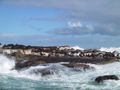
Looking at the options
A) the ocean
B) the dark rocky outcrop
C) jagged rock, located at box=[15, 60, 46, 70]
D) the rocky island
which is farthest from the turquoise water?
the rocky island

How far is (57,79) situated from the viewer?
96.2ft

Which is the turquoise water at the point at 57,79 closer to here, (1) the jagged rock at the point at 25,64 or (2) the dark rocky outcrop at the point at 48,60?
(1) the jagged rock at the point at 25,64

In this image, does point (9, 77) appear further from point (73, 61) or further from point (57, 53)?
point (57, 53)

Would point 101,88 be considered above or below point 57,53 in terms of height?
below

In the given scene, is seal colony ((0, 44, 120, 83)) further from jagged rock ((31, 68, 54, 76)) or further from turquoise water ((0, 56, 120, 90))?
turquoise water ((0, 56, 120, 90))

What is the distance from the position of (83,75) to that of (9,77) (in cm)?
501

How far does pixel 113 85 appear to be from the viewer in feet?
83.7

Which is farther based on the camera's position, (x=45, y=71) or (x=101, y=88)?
(x=45, y=71)

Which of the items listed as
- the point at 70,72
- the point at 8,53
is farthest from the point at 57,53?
the point at 70,72

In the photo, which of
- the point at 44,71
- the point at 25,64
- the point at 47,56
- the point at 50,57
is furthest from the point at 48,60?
the point at 44,71

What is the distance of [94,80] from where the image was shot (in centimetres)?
2772

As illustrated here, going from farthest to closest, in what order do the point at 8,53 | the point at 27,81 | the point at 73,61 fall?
the point at 8,53
the point at 73,61
the point at 27,81

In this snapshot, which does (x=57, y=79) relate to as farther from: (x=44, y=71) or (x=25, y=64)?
(x=25, y=64)

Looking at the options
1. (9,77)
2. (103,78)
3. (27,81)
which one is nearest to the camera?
(103,78)
